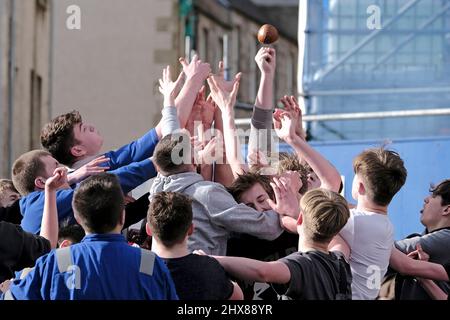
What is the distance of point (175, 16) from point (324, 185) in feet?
82.0

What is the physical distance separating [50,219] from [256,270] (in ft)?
3.88

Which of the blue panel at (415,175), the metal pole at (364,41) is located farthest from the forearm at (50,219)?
the metal pole at (364,41)

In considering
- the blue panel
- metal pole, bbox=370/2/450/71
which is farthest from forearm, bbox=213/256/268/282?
metal pole, bbox=370/2/450/71

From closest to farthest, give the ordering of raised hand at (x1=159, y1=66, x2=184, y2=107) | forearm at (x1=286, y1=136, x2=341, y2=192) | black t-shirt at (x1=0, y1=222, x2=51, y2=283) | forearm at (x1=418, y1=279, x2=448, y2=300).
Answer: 1. black t-shirt at (x1=0, y1=222, x2=51, y2=283)
2. forearm at (x1=418, y1=279, x2=448, y2=300)
3. forearm at (x1=286, y1=136, x2=341, y2=192)
4. raised hand at (x1=159, y1=66, x2=184, y2=107)

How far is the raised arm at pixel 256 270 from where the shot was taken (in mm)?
6941

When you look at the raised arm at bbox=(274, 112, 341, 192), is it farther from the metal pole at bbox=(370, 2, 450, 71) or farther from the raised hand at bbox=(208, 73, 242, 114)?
the metal pole at bbox=(370, 2, 450, 71)

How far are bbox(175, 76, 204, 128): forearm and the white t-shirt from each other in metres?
1.46

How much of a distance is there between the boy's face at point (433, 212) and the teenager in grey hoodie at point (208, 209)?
96 centimetres

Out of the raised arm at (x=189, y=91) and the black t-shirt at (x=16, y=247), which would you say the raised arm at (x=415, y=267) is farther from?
the black t-shirt at (x=16, y=247)

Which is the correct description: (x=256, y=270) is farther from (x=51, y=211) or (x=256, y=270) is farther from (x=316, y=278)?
(x=51, y=211)

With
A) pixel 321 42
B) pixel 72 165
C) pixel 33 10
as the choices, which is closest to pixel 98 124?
pixel 33 10

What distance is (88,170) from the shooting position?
805 cm

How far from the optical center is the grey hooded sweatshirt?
25.1 feet

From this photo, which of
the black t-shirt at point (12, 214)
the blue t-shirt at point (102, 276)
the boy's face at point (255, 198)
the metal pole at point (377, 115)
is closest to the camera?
the blue t-shirt at point (102, 276)
